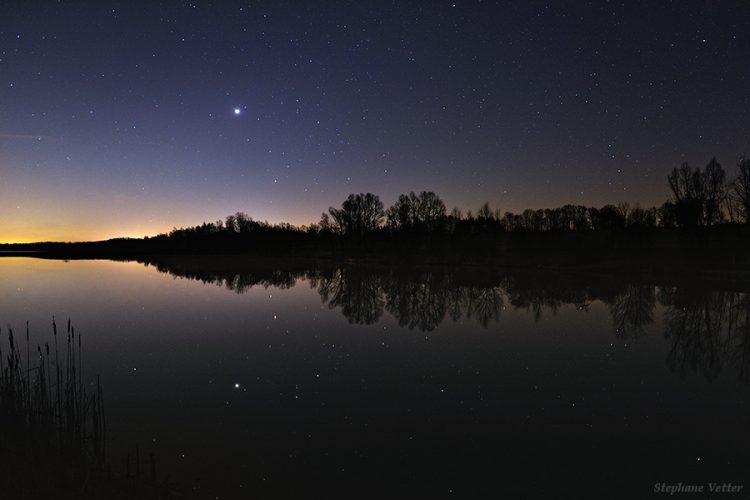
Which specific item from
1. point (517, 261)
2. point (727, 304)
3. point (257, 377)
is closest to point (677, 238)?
point (517, 261)

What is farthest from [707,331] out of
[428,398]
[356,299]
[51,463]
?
[51,463]

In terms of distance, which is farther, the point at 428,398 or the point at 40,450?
the point at 428,398

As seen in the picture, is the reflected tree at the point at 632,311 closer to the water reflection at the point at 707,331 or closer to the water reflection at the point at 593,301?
the water reflection at the point at 593,301

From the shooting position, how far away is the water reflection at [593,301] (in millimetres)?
14420

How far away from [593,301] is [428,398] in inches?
735

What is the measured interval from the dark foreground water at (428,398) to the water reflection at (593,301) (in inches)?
6.9

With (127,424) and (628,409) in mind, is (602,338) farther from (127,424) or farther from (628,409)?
(127,424)

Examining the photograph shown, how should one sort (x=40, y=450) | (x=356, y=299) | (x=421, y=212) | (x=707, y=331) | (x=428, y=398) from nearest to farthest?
(x=40, y=450) < (x=428, y=398) < (x=707, y=331) < (x=356, y=299) < (x=421, y=212)

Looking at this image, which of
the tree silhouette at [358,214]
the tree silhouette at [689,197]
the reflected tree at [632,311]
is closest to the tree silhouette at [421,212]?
the tree silhouette at [358,214]

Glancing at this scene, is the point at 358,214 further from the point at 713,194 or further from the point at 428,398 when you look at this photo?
the point at 428,398

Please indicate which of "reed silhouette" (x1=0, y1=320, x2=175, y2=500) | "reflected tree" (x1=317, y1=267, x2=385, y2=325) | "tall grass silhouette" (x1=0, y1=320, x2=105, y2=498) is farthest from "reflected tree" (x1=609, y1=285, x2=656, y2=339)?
"tall grass silhouette" (x1=0, y1=320, x2=105, y2=498)

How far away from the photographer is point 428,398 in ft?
33.3

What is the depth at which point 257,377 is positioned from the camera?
38.6 feet

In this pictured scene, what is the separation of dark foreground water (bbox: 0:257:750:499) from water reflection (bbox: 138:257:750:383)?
0.18m
